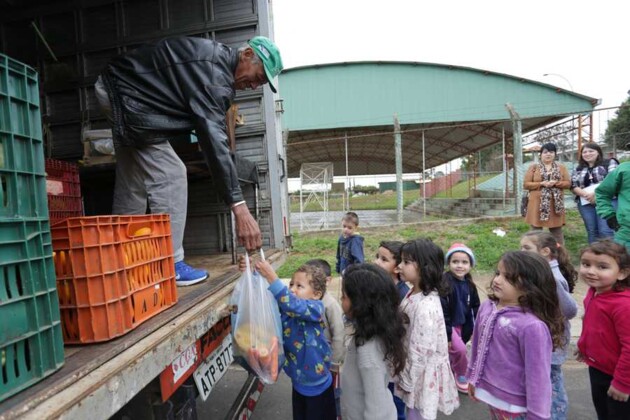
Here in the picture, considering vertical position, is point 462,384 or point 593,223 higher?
point 593,223

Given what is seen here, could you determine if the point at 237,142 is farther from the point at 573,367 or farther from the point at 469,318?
the point at 573,367

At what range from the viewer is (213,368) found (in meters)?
1.66

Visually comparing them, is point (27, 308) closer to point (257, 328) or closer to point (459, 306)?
point (257, 328)

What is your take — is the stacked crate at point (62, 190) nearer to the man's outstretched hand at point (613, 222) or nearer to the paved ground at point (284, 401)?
the paved ground at point (284, 401)

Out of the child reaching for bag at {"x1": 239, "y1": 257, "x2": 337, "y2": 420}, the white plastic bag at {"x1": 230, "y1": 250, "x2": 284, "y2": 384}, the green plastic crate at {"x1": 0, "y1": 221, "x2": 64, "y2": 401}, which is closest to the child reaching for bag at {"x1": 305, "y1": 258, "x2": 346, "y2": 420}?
the child reaching for bag at {"x1": 239, "y1": 257, "x2": 337, "y2": 420}

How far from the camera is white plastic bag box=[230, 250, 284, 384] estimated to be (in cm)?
158

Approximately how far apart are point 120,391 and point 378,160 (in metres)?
20.5

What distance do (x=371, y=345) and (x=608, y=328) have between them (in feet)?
3.91

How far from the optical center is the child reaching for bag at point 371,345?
1.73 meters

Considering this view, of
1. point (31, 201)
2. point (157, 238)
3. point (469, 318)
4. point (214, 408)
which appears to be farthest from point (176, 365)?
point (469, 318)

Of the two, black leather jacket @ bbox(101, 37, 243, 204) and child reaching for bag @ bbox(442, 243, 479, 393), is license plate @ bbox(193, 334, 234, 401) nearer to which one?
black leather jacket @ bbox(101, 37, 243, 204)

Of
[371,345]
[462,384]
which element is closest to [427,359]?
[371,345]

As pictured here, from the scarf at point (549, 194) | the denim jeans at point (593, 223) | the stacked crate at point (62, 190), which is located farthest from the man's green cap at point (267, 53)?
the denim jeans at point (593, 223)

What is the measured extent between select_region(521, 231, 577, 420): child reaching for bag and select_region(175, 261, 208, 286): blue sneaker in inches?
76.7
